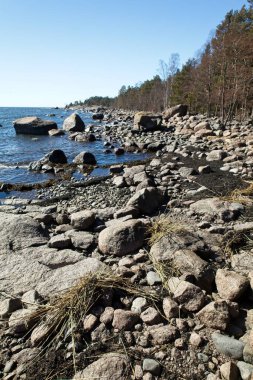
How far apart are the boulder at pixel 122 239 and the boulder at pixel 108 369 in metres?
2.32

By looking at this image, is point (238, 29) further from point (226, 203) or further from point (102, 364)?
point (102, 364)

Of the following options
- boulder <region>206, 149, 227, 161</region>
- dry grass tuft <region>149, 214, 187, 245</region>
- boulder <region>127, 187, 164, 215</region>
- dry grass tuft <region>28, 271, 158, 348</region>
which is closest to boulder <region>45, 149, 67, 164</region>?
boulder <region>206, 149, 227, 161</region>

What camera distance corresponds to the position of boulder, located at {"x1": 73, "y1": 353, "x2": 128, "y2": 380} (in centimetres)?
297

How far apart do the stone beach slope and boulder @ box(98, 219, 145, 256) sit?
0.02 metres

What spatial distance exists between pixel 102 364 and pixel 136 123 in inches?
1116

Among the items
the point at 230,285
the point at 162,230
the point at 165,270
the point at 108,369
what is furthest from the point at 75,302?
the point at 162,230

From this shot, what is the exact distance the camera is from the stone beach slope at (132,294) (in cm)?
313

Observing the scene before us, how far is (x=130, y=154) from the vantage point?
19844 mm

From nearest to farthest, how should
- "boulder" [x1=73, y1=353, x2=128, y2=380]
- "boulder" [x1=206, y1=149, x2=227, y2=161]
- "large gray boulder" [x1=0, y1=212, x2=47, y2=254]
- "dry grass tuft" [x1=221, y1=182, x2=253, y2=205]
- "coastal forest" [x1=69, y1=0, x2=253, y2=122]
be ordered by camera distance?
"boulder" [x1=73, y1=353, x2=128, y2=380] < "large gray boulder" [x1=0, y1=212, x2=47, y2=254] < "dry grass tuft" [x1=221, y1=182, x2=253, y2=205] < "boulder" [x1=206, y1=149, x2=227, y2=161] < "coastal forest" [x1=69, y1=0, x2=253, y2=122]

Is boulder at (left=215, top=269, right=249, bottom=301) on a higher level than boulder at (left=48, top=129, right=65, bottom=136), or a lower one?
higher

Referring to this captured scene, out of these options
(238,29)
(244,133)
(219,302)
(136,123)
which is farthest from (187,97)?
(219,302)

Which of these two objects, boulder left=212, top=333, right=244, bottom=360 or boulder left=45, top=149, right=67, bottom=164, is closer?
boulder left=212, top=333, right=244, bottom=360

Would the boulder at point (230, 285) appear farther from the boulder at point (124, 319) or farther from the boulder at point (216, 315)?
the boulder at point (124, 319)

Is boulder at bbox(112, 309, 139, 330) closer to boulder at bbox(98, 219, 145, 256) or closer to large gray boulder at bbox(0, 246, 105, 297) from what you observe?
large gray boulder at bbox(0, 246, 105, 297)
